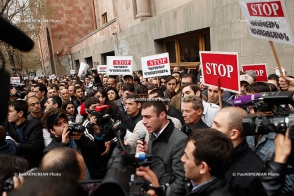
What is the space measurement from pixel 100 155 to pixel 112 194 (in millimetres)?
1820

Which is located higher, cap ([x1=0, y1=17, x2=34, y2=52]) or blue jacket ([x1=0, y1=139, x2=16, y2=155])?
cap ([x1=0, y1=17, x2=34, y2=52])

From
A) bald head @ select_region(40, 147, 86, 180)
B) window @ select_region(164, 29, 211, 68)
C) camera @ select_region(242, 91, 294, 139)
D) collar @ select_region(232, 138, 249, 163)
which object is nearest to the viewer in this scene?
camera @ select_region(242, 91, 294, 139)

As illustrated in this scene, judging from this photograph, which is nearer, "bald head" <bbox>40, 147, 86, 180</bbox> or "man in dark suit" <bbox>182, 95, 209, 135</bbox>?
"bald head" <bbox>40, 147, 86, 180</bbox>

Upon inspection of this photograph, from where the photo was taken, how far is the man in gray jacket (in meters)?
1.91

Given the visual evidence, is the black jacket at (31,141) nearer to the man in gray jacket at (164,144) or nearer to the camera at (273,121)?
the man in gray jacket at (164,144)

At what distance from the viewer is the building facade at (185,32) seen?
5438 mm

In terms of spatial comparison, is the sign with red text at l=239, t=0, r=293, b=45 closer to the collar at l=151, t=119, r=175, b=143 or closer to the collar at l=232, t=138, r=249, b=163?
the collar at l=232, t=138, r=249, b=163

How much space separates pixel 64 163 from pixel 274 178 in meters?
1.23

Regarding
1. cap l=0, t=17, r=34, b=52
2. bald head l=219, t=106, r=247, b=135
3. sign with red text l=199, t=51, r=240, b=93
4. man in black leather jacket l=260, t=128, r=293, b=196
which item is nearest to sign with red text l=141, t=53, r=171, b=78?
sign with red text l=199, t=51, r=240, b=93

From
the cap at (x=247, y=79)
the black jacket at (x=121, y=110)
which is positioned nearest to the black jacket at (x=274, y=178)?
the cap at (x=247, y=79)

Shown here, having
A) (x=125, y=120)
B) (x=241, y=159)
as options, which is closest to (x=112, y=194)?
(x=241, y=159)

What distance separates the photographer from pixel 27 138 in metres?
2.93

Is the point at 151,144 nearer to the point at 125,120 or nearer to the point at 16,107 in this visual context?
the point at 125,120

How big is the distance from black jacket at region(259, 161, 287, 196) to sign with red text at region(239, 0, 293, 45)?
5.63ft
